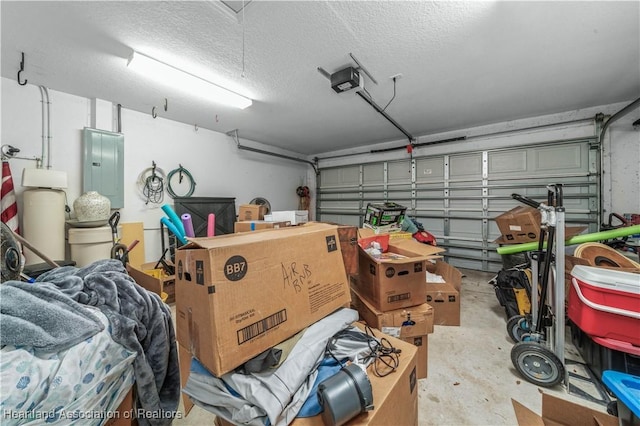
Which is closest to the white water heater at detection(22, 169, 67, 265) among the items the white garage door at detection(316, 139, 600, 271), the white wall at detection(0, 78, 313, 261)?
the white wall at detection(0, 78, 313, 261)

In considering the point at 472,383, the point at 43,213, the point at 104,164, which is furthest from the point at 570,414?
the point at 104,164

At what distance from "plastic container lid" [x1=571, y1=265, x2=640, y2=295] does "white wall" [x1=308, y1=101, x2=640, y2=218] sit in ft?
9.89

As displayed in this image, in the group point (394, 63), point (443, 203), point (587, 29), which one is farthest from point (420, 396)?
point (443, 203)

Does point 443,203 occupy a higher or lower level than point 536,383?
higher

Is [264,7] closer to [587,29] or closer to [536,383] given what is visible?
[587,29]

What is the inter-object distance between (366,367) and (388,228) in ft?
7.49

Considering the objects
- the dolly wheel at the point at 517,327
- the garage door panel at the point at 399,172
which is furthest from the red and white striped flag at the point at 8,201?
the garage door panel at the point at 399,172

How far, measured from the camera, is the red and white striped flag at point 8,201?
8.28 feet

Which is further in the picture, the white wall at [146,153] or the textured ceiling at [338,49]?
the white wall at [146,153]

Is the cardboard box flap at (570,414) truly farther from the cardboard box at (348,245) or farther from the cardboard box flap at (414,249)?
the cardboard box at (348,245)

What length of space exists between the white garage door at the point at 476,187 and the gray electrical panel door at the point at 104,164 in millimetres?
4484

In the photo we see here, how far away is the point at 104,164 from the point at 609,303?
5.15 m

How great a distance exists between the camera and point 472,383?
168cm

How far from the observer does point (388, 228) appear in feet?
10.3
